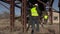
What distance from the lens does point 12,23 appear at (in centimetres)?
1842

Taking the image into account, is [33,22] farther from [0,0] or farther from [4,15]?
[4,15]

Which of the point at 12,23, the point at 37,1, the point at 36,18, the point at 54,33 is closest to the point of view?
the point at 36,18

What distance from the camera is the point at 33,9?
42.0ft

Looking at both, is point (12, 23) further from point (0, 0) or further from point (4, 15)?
point (4, 15)

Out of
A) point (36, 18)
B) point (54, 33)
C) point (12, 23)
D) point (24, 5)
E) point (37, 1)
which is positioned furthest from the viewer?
point (37, 1)

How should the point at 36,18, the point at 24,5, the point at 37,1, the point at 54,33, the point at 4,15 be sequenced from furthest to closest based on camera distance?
1. the point at 4,15
2. the point at 37,1
3. the point at 24,5
4. the point at 54,33
5. the point at 36,18

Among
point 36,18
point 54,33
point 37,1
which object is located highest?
point 37,1

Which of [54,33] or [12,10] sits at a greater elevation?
[12,10]

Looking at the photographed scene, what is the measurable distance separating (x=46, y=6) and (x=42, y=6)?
0.51 metres

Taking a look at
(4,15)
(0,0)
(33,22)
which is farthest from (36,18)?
(4,15)

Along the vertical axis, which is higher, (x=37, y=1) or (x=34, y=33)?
(x=37, y=1)

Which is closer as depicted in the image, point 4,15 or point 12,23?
point 12,23

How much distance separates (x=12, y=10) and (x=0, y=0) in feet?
27.8

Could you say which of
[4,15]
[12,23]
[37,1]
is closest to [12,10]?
[12,23]
